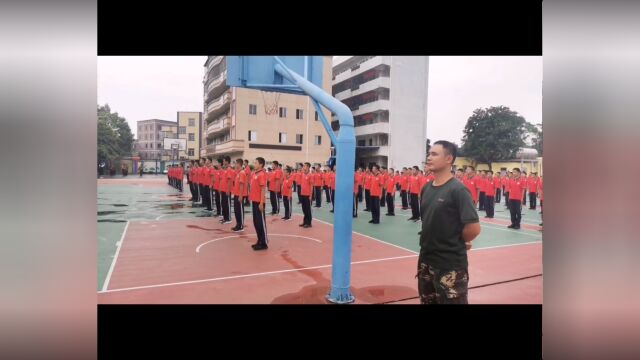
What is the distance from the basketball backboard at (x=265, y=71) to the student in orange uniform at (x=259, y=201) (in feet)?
6.11

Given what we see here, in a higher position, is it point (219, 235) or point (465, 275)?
point (465, 275)

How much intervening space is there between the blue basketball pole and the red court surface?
13.6 inches

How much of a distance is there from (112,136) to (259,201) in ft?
112

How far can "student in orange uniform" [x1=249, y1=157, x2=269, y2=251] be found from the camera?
6.70 m

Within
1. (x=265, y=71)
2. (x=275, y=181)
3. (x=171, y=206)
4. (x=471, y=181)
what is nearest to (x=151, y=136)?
(x=171, y=206)

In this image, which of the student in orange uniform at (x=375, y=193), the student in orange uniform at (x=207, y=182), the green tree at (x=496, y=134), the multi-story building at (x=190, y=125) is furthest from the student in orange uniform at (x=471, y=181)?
the multi-story building at (x=190, y=125)

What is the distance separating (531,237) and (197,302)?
26.1 ft

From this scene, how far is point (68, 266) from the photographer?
2891 millimetres

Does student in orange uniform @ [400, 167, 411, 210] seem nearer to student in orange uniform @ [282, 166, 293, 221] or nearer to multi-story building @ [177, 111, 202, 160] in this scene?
student in orange uniform @ [282, 166, 293, 221]

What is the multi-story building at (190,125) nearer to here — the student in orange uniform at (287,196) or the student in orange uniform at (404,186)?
the student in orange uniform at (404,186)

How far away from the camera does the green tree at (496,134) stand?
30.8 meters

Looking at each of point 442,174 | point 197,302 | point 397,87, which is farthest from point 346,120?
point 397,87

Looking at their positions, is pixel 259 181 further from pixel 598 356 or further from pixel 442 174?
pixel 598 356

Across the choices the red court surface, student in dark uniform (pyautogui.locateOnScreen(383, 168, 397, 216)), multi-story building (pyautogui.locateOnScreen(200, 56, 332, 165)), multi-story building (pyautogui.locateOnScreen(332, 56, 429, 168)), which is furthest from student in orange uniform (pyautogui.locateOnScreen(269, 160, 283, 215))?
multi-story building (pyautogui.locateOnScreen(332, 56, 429, 168))
